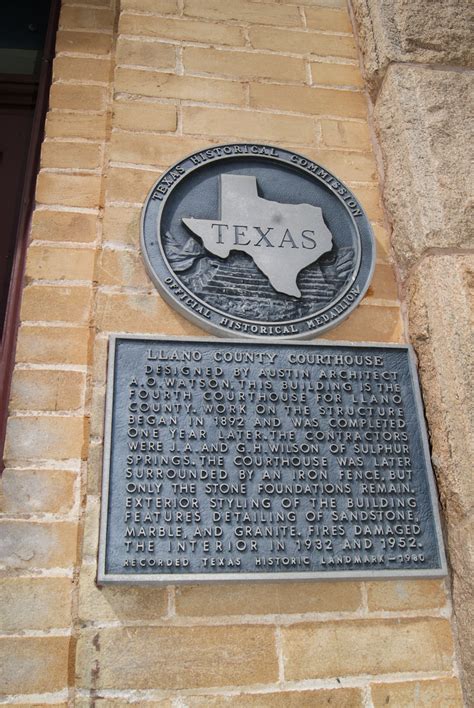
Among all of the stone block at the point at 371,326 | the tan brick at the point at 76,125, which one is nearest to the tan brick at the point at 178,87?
the tan brick at the point at 76,125

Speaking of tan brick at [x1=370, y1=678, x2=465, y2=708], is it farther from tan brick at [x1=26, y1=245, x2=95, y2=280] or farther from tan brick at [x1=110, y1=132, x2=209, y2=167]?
tan brick at [x1=110, y1=132, x2=209, y2=167]

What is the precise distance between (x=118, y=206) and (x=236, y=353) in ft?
2.26

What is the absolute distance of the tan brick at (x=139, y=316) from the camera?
77.2 inches

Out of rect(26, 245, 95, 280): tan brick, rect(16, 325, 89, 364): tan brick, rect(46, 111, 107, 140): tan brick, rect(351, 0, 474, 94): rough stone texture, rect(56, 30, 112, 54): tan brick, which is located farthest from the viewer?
rect(56, 30, 112, 54): tan brick

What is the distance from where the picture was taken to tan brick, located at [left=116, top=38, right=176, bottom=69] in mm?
2422

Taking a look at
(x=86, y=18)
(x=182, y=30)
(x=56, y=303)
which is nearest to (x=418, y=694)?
(x=56, y=303)

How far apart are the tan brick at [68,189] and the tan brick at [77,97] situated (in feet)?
1.11

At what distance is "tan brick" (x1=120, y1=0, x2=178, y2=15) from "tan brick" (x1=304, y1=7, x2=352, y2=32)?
0.60 m

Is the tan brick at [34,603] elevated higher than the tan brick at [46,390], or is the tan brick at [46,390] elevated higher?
the tan brick at [46,390]

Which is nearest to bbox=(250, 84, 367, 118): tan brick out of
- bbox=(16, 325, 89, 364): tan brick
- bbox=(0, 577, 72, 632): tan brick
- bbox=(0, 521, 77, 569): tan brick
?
bbox=(16, 325, 89, 364): tan brick

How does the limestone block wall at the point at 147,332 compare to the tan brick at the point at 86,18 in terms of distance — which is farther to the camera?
the tan brick at the point at 86,18

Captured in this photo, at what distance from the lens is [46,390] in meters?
1.85

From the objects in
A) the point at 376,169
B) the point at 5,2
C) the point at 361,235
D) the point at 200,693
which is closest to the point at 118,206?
the point at 361,235

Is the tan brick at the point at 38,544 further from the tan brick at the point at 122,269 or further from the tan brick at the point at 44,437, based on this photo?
the tan brick at the point at 122,269
